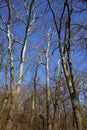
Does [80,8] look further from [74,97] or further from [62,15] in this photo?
[74,97]

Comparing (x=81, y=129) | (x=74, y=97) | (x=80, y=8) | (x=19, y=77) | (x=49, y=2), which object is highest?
(x=49, y=2)

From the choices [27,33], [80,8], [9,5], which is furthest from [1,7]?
[80,8]

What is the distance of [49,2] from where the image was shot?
17.0m

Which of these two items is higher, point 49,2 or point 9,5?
point 9,5

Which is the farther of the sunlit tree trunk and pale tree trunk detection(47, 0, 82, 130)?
the sunlit tree trunk

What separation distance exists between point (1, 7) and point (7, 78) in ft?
43.2

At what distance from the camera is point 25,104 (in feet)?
174

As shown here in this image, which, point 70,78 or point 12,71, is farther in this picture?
point 12,71

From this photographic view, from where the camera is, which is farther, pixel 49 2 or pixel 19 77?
pixel 19 77

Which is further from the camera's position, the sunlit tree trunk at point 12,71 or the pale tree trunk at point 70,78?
the sunlit tree trunk at point 12,71

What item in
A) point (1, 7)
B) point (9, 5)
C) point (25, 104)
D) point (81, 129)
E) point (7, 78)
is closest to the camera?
point (81, 129)

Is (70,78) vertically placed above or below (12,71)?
below

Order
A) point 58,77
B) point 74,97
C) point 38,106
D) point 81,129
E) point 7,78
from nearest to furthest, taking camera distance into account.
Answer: point 81,129 < point 74,97 < point 7,78 < point 58,77 < point 38,106

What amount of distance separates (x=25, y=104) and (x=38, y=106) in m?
4.31
